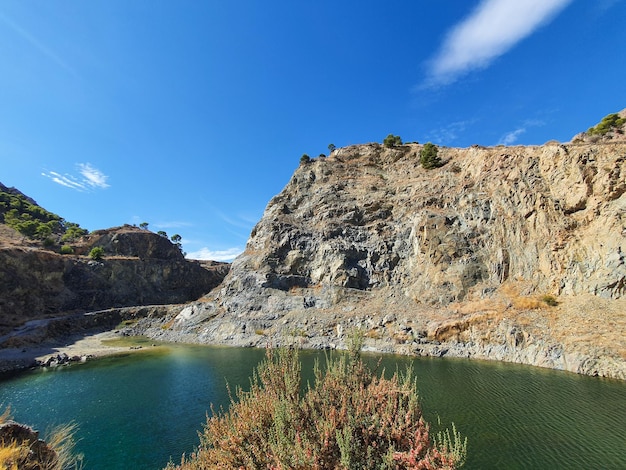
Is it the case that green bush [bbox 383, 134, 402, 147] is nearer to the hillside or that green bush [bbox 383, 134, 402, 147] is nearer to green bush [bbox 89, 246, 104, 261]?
the hillside

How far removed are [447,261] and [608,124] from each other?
40.5m

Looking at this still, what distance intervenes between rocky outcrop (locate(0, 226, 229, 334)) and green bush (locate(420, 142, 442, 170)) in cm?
7639

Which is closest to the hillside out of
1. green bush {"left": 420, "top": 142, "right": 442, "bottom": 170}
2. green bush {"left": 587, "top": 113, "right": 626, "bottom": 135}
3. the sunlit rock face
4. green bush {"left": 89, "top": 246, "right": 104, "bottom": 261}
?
green bush {"left": 89, "top": 246, "right": 104, "bottom": 261}

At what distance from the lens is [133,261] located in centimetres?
8825

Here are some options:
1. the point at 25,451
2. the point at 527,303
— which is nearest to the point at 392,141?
the point at 527,303

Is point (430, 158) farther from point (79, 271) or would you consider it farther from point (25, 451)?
point (79, 271)

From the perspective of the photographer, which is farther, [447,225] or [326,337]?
[447,225]

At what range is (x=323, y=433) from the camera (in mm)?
7445

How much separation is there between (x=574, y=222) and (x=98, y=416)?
56.4 m

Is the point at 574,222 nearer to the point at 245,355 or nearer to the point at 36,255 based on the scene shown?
the point at 245,355

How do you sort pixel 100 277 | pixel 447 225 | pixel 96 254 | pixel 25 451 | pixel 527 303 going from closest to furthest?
pixel 25 451 < pixel 527 303 < pixel 447 225 < pixel 100 277 < pixel 96 254

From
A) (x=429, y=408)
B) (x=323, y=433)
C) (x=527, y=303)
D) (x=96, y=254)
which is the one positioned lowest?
(x=429, y=408)

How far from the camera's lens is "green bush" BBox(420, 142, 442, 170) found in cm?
7331

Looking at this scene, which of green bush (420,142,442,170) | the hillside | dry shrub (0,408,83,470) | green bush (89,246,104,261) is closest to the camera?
dry shrub (0,408,83,470)
